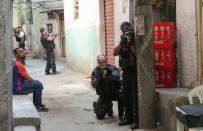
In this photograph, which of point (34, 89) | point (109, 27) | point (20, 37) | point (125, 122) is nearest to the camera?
point (125, 122)

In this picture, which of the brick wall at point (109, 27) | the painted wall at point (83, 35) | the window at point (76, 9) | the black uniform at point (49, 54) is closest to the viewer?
the brick wall at point (109, 27)

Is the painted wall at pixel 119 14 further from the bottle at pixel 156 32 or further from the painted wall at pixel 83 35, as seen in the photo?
the bottle at pixel 156 32

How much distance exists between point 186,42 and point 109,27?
20.3 feet

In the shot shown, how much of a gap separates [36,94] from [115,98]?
2.09 metres

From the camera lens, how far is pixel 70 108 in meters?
10.9

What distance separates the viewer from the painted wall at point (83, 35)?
51.8 feet

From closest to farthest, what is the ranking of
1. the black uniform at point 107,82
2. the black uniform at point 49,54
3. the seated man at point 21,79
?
the black uniform at point 107,82
the seated man at point 21,79
the black uniform at point 49,54

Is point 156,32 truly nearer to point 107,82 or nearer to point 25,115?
point 107,82

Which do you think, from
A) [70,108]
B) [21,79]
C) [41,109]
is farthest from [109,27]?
[21,79]

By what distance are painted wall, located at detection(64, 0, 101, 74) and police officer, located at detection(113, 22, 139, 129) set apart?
6745mm

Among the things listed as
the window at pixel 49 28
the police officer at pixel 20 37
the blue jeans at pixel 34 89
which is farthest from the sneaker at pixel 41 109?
the window at pixel 49 28

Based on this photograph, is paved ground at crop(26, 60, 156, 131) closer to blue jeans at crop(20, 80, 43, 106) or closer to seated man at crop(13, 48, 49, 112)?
blue jeans at crop(20, 80, 43, 106)

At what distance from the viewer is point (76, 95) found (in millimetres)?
13008

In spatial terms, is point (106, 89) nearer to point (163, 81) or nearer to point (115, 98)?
point (115, 98)
